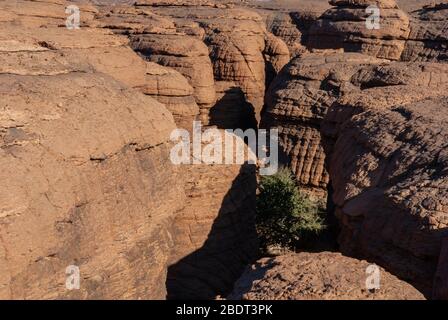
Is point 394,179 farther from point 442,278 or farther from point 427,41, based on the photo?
point 427,41

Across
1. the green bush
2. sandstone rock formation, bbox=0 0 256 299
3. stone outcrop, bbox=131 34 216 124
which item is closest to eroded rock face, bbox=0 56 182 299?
sandstone rock formation, bbox=0 0 256 299

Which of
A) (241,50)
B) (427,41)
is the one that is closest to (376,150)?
(241,50)

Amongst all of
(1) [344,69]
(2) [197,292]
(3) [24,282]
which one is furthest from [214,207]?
(1) [344,69]

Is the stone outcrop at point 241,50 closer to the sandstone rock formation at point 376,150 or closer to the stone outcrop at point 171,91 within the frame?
the stone outcrop at point 171,91

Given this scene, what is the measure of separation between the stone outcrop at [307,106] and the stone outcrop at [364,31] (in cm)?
546

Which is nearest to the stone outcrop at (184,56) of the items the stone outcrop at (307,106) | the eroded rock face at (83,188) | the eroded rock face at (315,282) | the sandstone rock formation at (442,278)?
the stone outcrop at (307,106)

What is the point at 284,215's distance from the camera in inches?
555

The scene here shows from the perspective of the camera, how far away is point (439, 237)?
22.3 feet

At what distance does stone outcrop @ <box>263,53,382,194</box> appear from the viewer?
1582 cm

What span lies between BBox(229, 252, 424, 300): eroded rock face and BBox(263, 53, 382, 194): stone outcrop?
10486 millimetres

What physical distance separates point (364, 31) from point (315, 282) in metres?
18.8

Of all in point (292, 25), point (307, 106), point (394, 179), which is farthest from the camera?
point (292, 25)

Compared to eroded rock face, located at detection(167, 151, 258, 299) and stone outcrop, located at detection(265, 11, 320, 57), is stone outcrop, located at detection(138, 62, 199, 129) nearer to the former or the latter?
eroded rock face, located at detection(167, 151, 258, 299)
